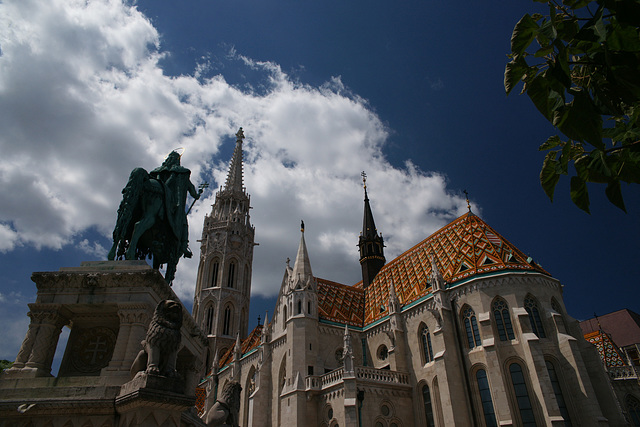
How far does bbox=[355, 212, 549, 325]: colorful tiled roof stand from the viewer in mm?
25969

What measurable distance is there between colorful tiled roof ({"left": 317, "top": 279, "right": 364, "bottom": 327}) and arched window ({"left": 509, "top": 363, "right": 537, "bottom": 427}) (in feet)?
42.4

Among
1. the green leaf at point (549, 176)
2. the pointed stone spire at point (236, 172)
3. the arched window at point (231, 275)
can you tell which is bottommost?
the green leaf at point (549, 176)

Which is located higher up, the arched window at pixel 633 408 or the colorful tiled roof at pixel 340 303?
the colorful tiled roof at pixel 340 303

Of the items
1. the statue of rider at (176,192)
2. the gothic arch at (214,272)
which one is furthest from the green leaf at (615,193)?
the gothic arch at (214,272)

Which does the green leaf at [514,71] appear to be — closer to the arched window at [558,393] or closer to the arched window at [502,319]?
the arched window at [558,393]

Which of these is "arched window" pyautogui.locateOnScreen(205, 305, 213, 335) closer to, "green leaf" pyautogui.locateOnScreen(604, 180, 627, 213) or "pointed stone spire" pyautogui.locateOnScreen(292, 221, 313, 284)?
"pointed stone spire" pyautogui.locateOnScreen(292, 221, 313, 284)

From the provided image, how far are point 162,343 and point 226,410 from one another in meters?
3.52

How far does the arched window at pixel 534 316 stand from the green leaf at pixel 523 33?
2442 centimetres

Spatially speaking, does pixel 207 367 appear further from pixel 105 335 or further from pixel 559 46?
pixel 559 46

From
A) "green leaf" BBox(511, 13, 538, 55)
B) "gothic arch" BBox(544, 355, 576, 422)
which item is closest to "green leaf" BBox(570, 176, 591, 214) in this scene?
"green leaf" BBox(511, 13, 538, 55)

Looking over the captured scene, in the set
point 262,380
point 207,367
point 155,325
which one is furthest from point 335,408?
point 207,367

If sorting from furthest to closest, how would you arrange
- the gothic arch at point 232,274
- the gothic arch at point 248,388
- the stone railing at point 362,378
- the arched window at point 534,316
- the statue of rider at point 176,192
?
the gothic arch at point 232,274 → the gothic arch at point 248,388 → the stone railing at point 362,378 → the arched window at point 534,316 → the statue of rider at point 176,192

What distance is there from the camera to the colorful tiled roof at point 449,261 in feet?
85.2

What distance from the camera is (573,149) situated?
2.96 metres
